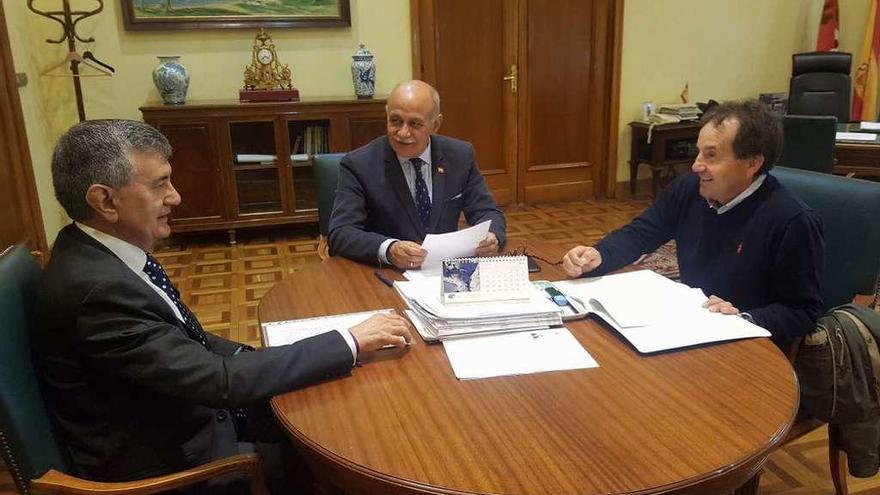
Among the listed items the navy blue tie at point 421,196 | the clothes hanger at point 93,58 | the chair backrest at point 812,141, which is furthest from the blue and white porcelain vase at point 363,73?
the chair backrest at point 812,141

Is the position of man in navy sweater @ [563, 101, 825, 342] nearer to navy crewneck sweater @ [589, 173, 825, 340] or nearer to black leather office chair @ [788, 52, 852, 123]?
navy crewneck sweater @ [589, 173, 825, 340]

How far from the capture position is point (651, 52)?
542 cm

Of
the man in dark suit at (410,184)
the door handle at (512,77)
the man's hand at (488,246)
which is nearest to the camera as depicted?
the man's hand at (488,246)

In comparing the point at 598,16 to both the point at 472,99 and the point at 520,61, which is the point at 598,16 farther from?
the point at 472,99

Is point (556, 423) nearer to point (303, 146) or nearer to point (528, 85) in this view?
point (303, 146)

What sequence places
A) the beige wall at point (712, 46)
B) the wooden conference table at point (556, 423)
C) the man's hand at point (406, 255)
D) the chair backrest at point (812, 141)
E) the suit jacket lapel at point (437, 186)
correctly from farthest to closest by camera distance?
the beige wall at point (712, 46) < the chair backrest at point (812, 141) < the suit jacket lapel at point (437, 186) < the man's hand at point (406, 255) < the wooden conference table at point (556, 423)

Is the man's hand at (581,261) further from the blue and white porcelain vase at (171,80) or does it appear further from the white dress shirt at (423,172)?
the blue and white porcelain vase at (171,80)

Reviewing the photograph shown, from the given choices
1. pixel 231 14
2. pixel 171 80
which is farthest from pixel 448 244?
pixel 231 14

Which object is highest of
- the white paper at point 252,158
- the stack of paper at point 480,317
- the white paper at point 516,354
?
the stack of paper at point 480,317

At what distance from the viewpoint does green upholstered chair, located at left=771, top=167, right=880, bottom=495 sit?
1648 millimetres

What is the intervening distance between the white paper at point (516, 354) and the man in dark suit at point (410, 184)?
0.63 meters

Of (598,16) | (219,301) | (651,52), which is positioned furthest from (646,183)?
(219,301)

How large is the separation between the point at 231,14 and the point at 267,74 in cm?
45

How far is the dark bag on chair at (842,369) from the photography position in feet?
4.93
